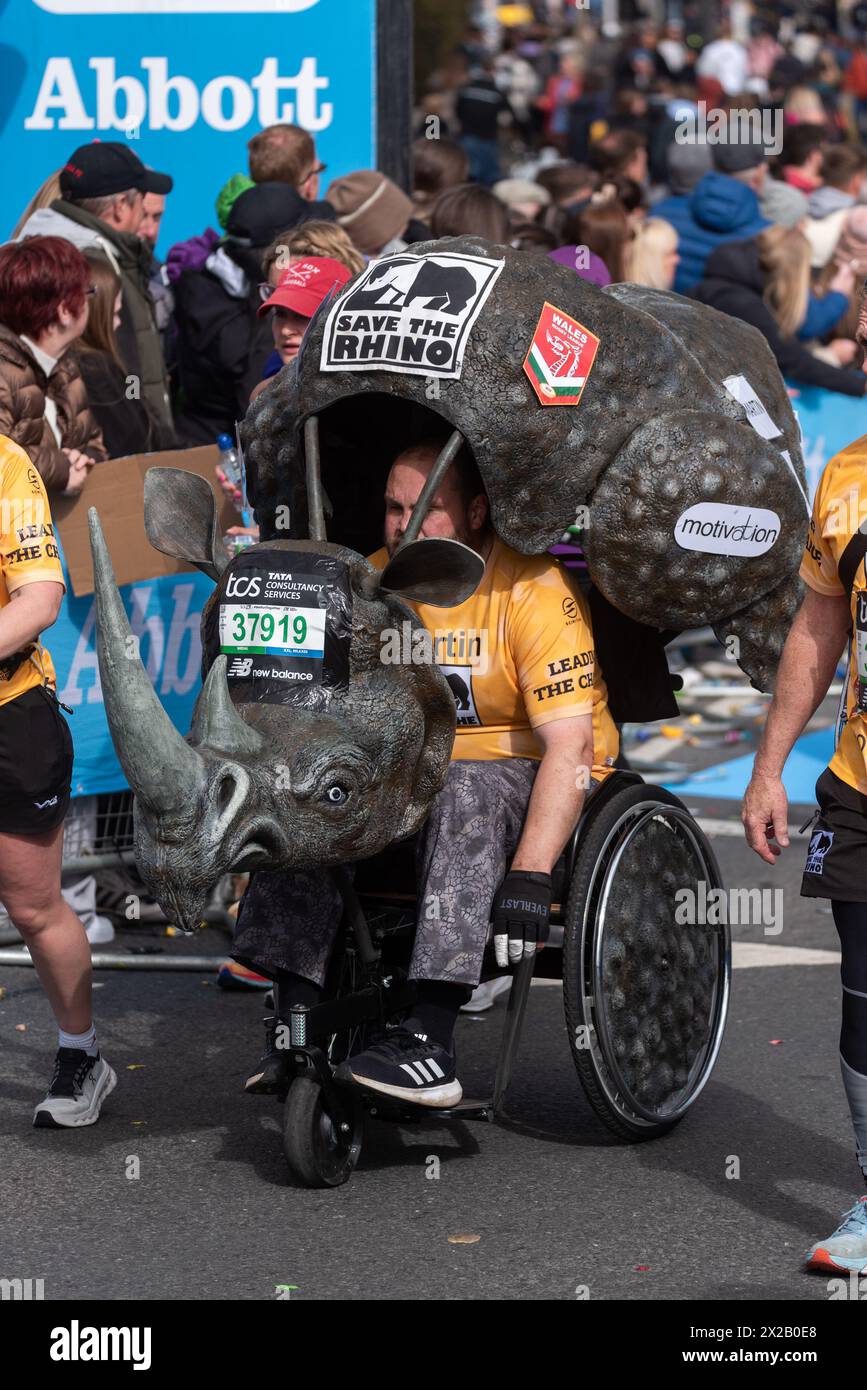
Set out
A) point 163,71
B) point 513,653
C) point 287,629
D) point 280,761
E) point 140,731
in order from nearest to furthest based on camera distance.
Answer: point 140,731 → point 280,761 → point 287,629 → point 513,653 → point 163,71

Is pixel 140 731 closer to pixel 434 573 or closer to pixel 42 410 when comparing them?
pixel 434 573

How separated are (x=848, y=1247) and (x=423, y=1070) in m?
1.03

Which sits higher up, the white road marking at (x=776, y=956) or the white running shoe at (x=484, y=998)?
the white running shoe at (x=484, y=998)

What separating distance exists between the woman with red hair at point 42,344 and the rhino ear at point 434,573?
6.77ft

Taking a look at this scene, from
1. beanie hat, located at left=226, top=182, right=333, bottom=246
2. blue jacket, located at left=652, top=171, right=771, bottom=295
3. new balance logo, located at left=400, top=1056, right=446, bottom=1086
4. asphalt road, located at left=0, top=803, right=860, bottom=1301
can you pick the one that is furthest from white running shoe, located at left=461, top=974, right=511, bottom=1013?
blue jacket, located at left=652, top=171, right=771, bottom=295

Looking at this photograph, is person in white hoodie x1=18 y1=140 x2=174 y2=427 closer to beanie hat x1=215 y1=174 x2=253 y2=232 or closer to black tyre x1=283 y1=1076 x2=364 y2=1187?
beanie hat x1=215 y1=174 x2=253 y2=232

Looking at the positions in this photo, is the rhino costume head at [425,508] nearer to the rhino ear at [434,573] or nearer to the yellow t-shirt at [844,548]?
the rhino ear at [434,573]

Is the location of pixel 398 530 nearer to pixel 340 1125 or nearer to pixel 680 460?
pixel 680 460

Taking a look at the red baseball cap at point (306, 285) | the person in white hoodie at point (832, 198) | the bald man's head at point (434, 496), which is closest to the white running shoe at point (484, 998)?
the bald man's head at point (434, 496)

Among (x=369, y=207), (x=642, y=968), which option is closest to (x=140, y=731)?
(x=642, y=968)

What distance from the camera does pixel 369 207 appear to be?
8.59 metres

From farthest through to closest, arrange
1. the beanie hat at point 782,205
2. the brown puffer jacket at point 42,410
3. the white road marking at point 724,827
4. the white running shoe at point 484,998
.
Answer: the beanie hat at point 782,205 → the white road marking at point 724,827 → the white running shoe at point 484,998 → the brown puffer jacket at point 42,410

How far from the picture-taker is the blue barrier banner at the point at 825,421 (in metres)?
10.7

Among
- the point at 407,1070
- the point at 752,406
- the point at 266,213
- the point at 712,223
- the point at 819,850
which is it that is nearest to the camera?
the point at 819,850
